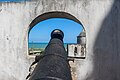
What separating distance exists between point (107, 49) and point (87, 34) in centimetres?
81

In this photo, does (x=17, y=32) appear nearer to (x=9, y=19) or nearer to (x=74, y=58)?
(x=9, y=19)

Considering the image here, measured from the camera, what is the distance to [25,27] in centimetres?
853

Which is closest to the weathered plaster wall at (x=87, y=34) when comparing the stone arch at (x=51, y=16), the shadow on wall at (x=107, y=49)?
the shadow on wall at (x=107, y=49)

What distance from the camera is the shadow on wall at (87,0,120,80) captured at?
8195 millimetres

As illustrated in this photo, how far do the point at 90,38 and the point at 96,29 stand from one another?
0.35 meters

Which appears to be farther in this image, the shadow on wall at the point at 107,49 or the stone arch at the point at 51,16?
the stone arch at the point at 51,16

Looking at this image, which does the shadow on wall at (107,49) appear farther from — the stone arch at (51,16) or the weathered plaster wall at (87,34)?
the stone arch at (51,16)

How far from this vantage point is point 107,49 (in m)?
8.24

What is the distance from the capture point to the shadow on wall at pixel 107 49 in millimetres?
8195

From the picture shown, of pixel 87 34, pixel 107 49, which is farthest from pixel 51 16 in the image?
pixel 107 49

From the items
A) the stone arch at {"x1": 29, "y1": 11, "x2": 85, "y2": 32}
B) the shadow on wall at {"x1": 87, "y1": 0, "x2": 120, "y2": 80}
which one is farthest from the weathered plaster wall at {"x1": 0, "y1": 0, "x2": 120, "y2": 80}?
the stone arch at {"x1": 29, "y1": 11, "x2": 85, "y2": 32}

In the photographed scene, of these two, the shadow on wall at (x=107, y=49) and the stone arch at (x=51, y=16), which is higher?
the stone arch at (x=51, y=16)

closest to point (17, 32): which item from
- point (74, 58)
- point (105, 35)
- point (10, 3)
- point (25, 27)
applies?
point (25, 27)

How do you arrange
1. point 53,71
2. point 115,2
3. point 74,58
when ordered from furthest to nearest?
point 74,58 → point 115,2 → point 53,71
